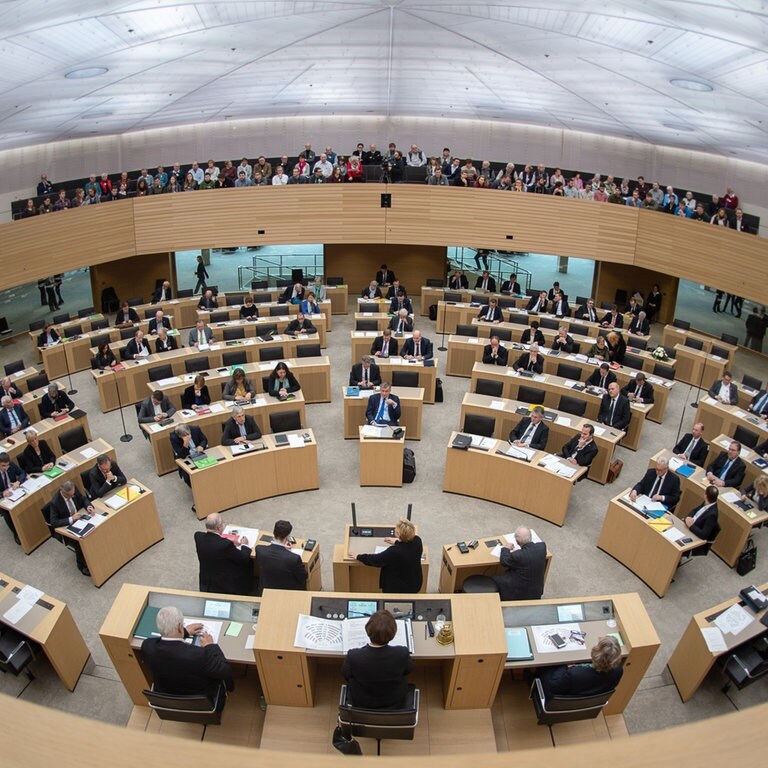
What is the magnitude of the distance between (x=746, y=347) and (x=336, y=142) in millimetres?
15293

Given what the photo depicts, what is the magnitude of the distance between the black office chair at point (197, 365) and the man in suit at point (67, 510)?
4.81m

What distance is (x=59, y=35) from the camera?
9062 mm

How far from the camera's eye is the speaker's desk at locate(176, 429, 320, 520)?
33.2ft

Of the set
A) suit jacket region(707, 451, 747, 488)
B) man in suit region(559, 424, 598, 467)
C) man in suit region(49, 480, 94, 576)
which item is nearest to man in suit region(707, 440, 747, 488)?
suit jacket region(707, 451, 747, 488)

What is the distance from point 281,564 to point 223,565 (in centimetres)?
85

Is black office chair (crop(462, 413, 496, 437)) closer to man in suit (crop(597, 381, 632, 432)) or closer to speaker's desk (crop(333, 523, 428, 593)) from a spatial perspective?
man in suit (crop(597, 381, 632, 432))

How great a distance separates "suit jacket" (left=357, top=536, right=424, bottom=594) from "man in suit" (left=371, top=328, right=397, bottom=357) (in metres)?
7.15

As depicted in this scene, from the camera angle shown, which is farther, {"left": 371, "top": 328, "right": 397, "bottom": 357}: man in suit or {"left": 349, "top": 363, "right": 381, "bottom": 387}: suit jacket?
{"left": 371, "top": 328, "right": 397, "bottom": 357}: man in suit

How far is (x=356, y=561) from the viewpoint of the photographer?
7.75m

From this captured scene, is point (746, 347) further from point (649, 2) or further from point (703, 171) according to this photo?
point (649, 2)

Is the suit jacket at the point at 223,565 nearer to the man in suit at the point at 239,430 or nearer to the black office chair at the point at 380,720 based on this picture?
the black office chair at the point at 380,720

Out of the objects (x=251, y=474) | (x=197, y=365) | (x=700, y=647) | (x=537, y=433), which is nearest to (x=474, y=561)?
(x=700, y=647)

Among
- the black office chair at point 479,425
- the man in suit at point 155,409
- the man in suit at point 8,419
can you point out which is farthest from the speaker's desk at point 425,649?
the man in suit at point 8,419

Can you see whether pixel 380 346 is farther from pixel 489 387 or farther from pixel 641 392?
pixel 641 392
